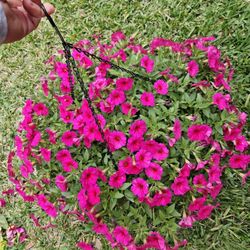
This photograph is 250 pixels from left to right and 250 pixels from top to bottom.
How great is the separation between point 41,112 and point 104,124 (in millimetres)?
388

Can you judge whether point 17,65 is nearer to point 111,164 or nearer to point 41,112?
point 41,112

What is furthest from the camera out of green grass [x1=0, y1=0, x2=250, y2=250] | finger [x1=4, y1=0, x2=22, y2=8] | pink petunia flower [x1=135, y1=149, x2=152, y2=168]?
green grass [x1=0, y1=0, x2=250, y2=250]

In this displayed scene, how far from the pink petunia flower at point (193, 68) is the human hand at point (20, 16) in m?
0.78

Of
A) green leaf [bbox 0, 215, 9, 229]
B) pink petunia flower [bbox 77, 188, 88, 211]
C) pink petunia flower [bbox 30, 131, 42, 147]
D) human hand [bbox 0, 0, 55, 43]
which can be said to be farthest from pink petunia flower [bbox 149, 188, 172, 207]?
green leaf [bbox 0, 215, 9, 229]

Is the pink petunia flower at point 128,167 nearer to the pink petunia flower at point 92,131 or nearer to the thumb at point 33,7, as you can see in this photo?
the pink petunia flower at point 92,131

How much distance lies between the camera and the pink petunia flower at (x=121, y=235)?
2.00 metres

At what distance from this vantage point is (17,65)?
11.5ft

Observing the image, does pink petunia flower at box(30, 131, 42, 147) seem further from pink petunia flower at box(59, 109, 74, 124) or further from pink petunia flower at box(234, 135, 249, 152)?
pink petunia flower at box(234, 135, 249, 152)

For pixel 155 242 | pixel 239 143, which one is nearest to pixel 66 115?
pixel 155 242

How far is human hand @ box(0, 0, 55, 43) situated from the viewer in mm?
1688

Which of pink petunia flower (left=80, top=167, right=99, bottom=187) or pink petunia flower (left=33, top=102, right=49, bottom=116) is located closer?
pink petunia flower (left=80, top=167, right=99, bottom=187)

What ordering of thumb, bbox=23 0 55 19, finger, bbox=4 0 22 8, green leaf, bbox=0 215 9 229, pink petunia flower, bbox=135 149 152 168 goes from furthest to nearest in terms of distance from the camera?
1. green leaf, bbox=0 215 9 229
2. pink petunia flower, bbox=135 149 152 168
3. finger, bbox=4 0 22 8
4. thumb, bbox=23 0 55 19

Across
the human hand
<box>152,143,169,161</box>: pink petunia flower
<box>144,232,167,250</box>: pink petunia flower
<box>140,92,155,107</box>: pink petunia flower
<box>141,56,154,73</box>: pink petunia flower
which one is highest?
the human hand

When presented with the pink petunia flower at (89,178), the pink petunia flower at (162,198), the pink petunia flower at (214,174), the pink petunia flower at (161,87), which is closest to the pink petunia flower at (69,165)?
the pink petunia flower at (89,178)
